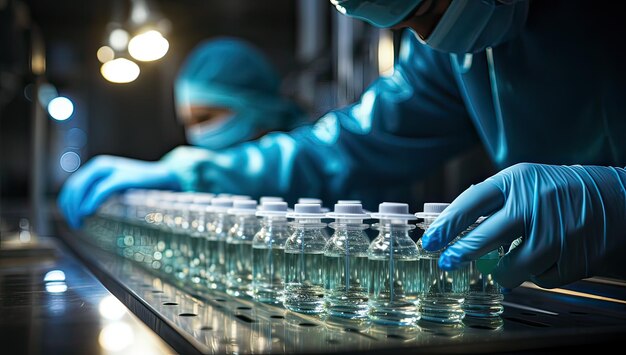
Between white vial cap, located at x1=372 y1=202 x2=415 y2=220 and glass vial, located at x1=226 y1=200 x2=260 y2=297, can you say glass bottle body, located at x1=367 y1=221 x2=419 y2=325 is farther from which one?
glass vial, located at x1=226 y1=200 x2=260 y2=297

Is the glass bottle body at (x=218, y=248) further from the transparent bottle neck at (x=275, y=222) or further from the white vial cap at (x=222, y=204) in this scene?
the transparent bottle neck at (x=275, y=222)

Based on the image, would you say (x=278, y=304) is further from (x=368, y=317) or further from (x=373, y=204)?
(x=373, y=204)

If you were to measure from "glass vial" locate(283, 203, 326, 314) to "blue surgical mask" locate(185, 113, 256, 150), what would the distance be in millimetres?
2935

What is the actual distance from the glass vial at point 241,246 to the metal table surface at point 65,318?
0.28 meters

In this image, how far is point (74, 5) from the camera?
16.8 ft

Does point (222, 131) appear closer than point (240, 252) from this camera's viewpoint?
No

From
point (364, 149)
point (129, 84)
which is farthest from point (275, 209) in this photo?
point (129, 84)

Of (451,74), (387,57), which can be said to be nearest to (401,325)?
(451,74)

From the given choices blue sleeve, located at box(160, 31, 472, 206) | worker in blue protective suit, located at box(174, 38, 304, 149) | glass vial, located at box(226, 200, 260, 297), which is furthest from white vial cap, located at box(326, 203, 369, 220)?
worker in blue protective suit, located at box(174, 38, 304, 149)

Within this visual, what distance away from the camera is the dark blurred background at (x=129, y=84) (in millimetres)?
3412

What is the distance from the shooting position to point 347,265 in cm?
118

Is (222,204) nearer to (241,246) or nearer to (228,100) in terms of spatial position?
(241,246)

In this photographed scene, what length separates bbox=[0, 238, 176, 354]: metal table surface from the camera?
937 mm

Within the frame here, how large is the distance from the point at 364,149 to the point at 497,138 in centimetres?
68
